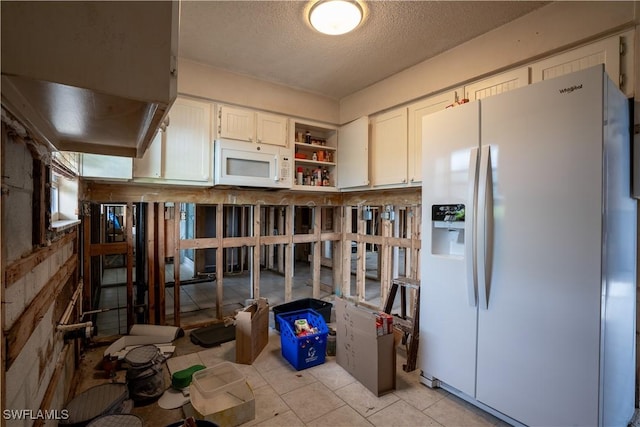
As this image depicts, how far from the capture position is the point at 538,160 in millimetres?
1683

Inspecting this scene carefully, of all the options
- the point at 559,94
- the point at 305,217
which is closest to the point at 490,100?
the point at 559,94

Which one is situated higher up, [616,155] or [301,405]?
[616,155]

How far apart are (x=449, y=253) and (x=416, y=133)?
1276 mm

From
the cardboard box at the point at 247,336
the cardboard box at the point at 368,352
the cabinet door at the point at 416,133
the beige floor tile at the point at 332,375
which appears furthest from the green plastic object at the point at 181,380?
the cabinet door at the point at 416,133

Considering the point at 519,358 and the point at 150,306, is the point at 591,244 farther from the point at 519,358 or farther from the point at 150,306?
the point at 150,306

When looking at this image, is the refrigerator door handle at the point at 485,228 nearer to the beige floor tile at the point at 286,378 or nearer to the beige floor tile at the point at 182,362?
the beige floor tile at the point at 286,378

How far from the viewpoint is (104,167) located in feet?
8.18

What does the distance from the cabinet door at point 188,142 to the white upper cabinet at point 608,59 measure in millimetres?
2886

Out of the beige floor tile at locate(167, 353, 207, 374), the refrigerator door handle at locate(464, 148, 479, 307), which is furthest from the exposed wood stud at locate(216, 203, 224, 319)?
the refrigerator door handle at locate(464, 148, 479, 307)

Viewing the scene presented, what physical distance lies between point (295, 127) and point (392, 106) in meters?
1.18

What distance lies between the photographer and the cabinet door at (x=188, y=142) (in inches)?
112

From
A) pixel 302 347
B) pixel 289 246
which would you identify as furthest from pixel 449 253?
pixel 289 246

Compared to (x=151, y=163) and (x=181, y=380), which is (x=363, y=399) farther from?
(x=151, y=163)

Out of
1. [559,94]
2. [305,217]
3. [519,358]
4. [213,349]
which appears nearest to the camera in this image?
[559,94]
